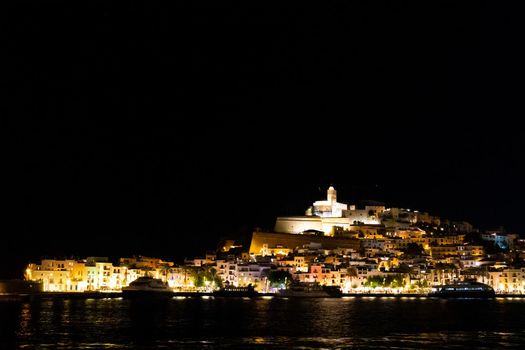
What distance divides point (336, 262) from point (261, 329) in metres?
39.2

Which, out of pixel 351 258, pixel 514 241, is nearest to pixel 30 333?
pixel 351 258

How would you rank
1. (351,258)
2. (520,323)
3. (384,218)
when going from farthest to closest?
(384,218)
(351,258)
(520,323)

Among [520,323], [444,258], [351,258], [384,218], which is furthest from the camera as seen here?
[384,218]

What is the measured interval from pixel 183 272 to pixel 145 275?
356 centimetres

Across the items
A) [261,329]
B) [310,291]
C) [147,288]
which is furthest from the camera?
[147,288]

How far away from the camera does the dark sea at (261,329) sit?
2239 cm

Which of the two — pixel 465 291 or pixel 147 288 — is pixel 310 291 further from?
pixel 465 291

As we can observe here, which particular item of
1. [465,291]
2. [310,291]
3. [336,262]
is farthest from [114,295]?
[465,291]

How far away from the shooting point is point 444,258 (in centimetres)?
7212

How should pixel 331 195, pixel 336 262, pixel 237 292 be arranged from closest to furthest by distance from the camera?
pixel 237 292, pixel 336 262, pixel 331 195

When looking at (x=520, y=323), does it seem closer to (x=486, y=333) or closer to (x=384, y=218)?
A: (x=486, y=333)

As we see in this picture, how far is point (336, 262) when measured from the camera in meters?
65.9

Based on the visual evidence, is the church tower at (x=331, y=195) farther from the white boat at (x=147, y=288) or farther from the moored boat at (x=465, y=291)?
the white boat at (x=147, y=288)

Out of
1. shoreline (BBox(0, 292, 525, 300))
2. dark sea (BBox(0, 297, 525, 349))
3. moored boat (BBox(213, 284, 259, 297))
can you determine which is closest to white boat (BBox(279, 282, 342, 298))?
shoreline (BBox(0, 292, 525, 300))
